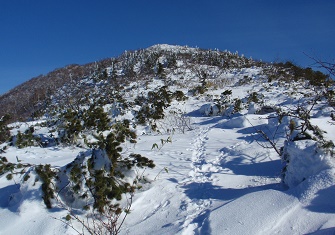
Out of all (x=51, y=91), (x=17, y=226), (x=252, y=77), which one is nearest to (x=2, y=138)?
(x=17, y=226)

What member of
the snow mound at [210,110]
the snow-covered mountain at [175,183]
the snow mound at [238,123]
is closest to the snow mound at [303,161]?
the snow-covered mountain at [175,183]

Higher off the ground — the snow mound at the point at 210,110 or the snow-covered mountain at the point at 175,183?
the snow mound at the point at 210,110

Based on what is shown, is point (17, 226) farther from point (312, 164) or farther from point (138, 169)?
point (312, 164)

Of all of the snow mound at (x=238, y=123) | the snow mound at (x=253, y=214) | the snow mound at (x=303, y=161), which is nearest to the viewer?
the snow mound at (x=253, y=214)

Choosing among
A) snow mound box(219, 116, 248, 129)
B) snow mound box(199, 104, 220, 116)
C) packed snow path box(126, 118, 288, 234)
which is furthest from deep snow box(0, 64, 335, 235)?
snow mound box(199, 104, 220, 116)

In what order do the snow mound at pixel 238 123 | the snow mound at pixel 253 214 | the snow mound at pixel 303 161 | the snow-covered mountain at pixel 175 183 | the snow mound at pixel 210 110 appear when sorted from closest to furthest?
the snow mound at pixel 253 214
the snow-covered mountain at pixel 175 183
the snow mound at pixel 303 161
the snow mound at pixel 238 123
the snow mound at pixel 210 110

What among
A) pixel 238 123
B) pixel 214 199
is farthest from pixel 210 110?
pixel 214 199

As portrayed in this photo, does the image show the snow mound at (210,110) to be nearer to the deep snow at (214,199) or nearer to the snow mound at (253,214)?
the deep snow at (214,199)

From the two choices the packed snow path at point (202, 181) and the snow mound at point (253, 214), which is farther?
the packed snow path at point (202, 181)

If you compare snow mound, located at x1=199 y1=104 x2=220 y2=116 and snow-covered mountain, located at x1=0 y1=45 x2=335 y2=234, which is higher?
snow mound, located at x1=199 y1=104 x2=220 y2=116

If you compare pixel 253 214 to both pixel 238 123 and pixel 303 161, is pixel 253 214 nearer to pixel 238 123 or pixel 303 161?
pixel 303 161

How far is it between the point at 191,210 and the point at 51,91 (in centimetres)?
2321

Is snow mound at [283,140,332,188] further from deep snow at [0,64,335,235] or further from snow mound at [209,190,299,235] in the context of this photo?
snow mound at [209,190,299,235]

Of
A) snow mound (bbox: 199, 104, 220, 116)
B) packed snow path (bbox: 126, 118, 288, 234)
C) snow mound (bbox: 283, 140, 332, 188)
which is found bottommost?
packed snow path (bbox: 126, 118, 288, 234)
